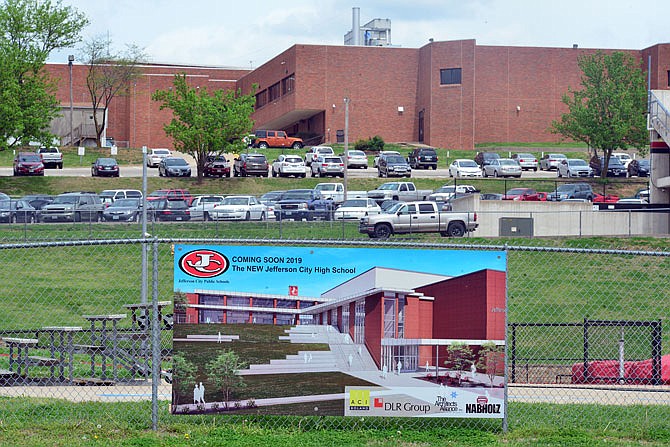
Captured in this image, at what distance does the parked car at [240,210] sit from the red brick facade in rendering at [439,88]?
4466 cm

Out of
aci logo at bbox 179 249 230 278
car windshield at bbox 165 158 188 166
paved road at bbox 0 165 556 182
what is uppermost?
car windshield at bbox 165 158 188 166

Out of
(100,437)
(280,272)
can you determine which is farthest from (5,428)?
(280,272)

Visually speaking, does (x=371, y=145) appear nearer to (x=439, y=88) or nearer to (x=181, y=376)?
(x=439, y=88)

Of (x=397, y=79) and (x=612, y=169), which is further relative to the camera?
(x=397, y=79)

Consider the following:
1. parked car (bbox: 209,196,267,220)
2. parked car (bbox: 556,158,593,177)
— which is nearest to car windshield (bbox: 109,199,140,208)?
parked car (bbox: 209,196,267,220)

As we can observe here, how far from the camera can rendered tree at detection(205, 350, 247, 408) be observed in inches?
359

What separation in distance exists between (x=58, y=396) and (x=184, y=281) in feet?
9.89

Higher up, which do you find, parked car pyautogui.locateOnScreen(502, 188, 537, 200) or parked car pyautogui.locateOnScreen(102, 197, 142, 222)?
parked car pyautogui.locateOnScreen(502, 188, 537, 200)

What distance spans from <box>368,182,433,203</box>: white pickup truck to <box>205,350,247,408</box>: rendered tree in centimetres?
3552

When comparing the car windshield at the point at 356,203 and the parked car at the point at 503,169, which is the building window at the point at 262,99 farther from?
the car windshield at the point at 356,203

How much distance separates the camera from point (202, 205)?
3947 cm

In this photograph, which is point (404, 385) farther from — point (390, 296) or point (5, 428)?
point (5, 428)

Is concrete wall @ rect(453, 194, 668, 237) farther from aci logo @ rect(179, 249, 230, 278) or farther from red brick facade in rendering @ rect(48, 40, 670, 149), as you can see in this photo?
red brick facade in rendering @ rect(48, 40, 670, 149)

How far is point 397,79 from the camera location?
85.1 meters
